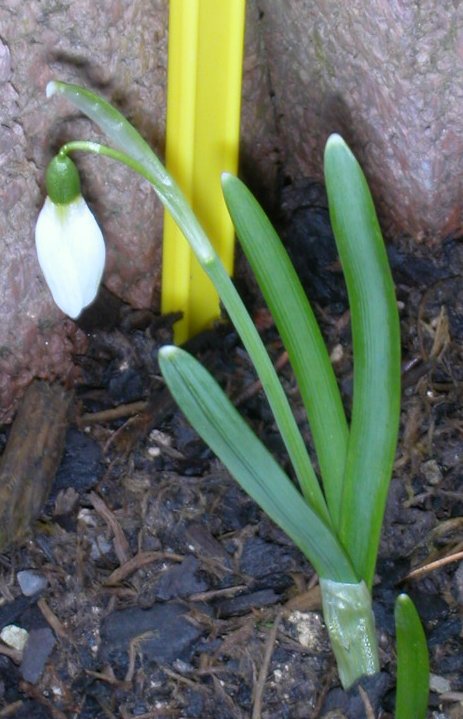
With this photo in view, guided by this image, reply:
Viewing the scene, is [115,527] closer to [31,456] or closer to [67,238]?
[31,456]

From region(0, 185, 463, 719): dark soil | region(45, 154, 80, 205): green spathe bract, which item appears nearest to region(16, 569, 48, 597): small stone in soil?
region(0, 185, 463, 719): dark soil

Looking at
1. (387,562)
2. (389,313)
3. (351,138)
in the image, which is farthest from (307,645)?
(351,138)

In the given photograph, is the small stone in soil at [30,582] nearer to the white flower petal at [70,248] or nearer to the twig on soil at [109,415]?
the twig on soil at [109,415]

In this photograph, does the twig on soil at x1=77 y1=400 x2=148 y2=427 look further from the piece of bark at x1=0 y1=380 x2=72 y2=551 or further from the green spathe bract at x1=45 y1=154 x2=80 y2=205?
the green spathe bract at x1=45 y1=154 x2=80 y2=205

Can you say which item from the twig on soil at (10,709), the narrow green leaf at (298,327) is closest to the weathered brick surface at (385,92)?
the narrow green leaf at (298,327)

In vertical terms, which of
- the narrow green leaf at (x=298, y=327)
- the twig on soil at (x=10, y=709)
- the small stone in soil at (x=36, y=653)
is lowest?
the twig on soil at (x=10, y=709)

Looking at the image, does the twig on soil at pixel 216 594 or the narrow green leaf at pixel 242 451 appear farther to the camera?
the twig on soil at pixel 216 594

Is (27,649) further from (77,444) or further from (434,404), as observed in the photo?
(434,404)
